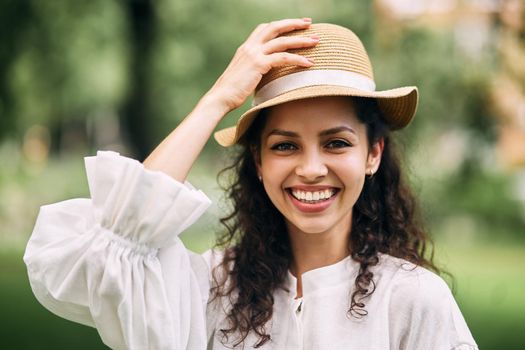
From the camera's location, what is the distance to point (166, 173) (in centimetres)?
217

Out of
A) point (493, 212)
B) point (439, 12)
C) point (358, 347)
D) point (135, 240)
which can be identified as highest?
point (439, 12)

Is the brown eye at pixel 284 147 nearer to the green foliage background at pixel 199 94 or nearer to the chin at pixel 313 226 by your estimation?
the chin at pixel 313 226

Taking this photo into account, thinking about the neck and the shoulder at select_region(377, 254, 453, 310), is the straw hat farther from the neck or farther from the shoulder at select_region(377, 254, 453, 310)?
the shoulder at select_region(377, 254, 453, 310)

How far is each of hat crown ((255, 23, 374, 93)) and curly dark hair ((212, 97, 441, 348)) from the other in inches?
4.1

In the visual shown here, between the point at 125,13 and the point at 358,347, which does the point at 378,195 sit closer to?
the point at 358,347

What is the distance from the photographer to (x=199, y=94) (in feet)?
44.2

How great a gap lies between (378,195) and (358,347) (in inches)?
23.5

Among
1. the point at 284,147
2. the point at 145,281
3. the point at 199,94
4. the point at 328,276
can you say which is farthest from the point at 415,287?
the point at 199,94

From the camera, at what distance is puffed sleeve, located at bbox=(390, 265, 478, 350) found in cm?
211

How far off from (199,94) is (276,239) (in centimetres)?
1112


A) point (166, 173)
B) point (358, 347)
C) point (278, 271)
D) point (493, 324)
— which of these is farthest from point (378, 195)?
point (493, 324)

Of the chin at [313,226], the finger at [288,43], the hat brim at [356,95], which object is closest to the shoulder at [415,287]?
the chin at [313,226]

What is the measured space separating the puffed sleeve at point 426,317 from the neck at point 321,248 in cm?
27

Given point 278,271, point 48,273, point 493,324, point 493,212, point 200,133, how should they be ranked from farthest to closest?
point 493,212 → point 493,324 → point 278,271 → point 200,133 → point 48,273
